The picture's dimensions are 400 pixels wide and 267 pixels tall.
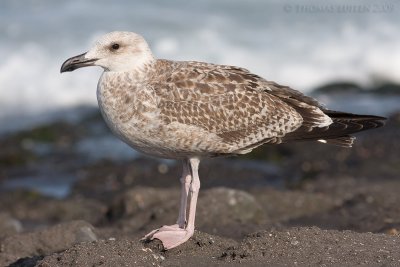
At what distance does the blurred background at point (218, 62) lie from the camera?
38.3 feet

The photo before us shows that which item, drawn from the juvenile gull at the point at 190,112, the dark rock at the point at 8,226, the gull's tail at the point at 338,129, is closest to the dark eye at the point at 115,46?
the juvenile gull at the point at 190,112

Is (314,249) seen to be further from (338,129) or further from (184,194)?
(338,129)

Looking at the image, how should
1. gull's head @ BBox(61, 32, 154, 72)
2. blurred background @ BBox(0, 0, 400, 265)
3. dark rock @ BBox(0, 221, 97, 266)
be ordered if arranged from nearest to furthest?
gull's head @ BBox(61, 32, 154, 72)
dark rock @ BBox(0, 221, 97, 266)
blurred background @ BBox(0, 0, 400, 265)

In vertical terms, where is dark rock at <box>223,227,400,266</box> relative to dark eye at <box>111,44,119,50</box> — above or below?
below

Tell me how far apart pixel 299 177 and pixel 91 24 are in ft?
45.7

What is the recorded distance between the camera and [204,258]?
6918 mm

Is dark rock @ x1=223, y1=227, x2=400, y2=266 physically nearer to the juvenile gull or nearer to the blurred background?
the juvenile gull

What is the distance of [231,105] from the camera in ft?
25.5

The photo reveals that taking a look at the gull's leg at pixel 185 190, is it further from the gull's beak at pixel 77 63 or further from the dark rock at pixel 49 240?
the dark rock at pixel 49 240

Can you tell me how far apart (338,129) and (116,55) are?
2.18 metres

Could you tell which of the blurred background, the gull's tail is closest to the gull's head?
the gull's tail

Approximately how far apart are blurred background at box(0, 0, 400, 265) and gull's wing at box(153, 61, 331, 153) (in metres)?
1.63

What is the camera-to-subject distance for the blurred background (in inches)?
459

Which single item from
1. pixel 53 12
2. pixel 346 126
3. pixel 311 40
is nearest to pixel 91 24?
pixel 53 12
